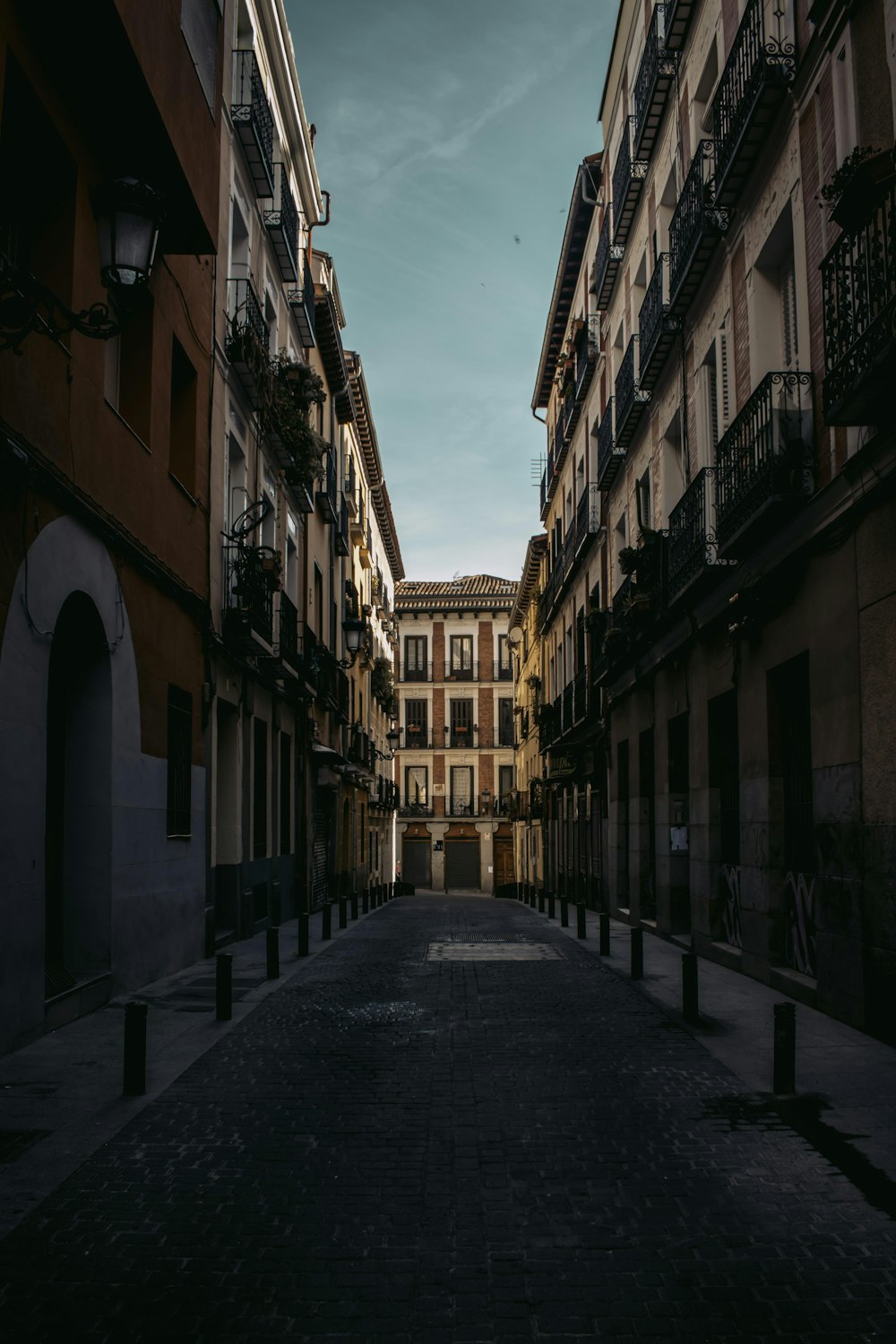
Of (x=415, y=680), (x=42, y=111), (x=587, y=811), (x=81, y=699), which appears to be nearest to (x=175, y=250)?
(x=42, y=111)

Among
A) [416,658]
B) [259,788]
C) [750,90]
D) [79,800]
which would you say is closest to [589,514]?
[259,788]

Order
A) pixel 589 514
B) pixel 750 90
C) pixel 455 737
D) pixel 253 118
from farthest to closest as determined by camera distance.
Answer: pixel 455 737
pixel 589 514
pixel 253 118
pixel 750 90

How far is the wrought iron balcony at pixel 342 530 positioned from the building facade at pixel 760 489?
10.9 meters

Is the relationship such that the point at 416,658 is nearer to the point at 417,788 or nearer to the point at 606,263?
the point at 417,788

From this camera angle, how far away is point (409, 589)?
6919 cm

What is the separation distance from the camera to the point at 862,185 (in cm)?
827

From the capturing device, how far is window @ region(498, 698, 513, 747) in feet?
209

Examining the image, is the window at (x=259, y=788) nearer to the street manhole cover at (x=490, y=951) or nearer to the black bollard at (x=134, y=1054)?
the street manhole cover at (x=490, y=951)

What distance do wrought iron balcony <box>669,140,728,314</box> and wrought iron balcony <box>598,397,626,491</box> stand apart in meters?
5.52

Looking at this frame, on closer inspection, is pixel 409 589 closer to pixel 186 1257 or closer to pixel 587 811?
pixel 587 811

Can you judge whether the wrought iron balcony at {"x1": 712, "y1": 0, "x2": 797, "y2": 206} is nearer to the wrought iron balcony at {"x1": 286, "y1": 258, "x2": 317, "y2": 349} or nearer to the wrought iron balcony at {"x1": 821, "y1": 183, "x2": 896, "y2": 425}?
the wrought iron balcony at {"x1": 821, "y1": 183, "x2": 896, "y2": 425}

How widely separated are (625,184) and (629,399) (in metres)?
4.00

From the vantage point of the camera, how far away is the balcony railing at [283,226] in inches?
805

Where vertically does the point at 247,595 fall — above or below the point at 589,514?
below
